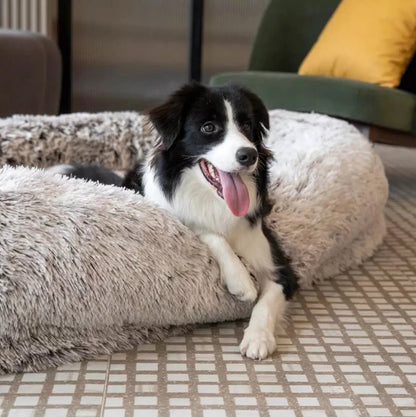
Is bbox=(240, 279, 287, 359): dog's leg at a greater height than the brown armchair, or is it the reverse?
the brown armchair

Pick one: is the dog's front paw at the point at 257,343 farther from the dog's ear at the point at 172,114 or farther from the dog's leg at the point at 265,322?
the dog's ear at the point at 172,114

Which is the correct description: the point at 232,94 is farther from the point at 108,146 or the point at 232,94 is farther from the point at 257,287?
the point at 108,146

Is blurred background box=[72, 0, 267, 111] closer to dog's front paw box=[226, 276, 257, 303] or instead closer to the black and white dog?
the black and white dog

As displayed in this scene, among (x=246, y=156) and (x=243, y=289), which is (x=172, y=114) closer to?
(x=246, y=156)

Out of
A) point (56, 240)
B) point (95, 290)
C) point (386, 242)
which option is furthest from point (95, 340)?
point (386, 242)

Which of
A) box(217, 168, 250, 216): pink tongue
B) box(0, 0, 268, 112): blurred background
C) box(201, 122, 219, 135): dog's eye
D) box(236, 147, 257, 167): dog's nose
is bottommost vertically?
box(0, 0, 268, 112): blurred background

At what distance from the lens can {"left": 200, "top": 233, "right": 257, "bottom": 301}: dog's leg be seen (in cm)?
180

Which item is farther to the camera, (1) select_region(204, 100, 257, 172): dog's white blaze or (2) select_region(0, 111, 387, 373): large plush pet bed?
(1) select_region(204, 100, 257, 172): dog's white blaze

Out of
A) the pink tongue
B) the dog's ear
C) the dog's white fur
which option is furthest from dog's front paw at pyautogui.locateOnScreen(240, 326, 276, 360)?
the dog's ear

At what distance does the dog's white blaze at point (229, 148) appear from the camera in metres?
1.71

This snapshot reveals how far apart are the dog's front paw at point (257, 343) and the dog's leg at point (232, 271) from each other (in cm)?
10

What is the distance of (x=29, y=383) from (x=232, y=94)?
822 mm

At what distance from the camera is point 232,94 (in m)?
1.83

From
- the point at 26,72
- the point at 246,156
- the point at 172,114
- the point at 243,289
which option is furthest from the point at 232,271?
the point at 26,72
